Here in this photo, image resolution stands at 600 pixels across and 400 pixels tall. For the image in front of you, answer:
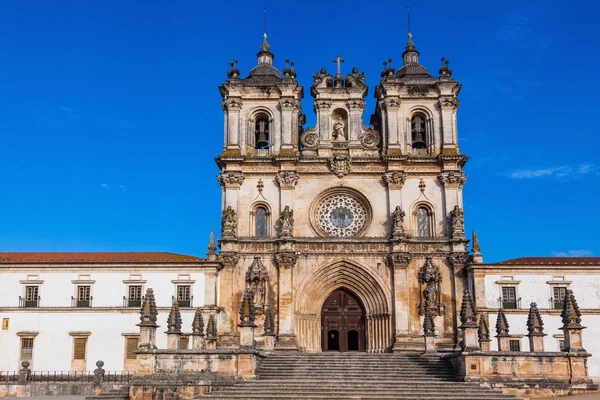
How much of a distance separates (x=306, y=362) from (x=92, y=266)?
14.7 metres

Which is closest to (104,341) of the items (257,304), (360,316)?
(257,304)

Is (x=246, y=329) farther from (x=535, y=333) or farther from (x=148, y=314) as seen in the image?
(x=535, y=333)

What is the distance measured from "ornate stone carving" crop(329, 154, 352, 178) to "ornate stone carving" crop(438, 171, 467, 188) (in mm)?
5727

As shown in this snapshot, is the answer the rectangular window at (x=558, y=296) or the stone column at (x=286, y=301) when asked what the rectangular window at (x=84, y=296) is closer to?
the stone column at (x=286, y=301)

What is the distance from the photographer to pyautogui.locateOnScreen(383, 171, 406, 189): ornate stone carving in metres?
41.3

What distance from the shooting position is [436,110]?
43094 mm

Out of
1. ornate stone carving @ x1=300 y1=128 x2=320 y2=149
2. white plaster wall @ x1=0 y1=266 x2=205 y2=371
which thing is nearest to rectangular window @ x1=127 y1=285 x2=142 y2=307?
white plaster wall @ x1=0 y1=266 x2=205 y2=371

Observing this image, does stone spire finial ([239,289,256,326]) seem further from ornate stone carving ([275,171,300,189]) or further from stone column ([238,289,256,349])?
ornate stone carving ([275,171,300,189])

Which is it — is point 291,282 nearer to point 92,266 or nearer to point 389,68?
point 92,266

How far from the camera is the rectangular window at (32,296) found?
38.7 m

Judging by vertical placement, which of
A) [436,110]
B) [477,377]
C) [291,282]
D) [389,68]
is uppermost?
[389,68]

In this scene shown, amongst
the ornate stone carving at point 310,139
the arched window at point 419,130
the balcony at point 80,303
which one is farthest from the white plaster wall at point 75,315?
the arched window at point 419,130

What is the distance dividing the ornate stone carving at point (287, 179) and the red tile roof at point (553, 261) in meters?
12.9

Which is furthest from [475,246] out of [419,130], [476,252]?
[419,130]
